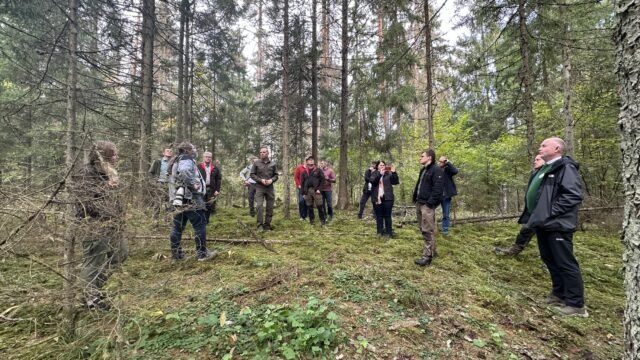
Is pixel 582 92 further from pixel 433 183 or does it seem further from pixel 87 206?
pixel 87 206

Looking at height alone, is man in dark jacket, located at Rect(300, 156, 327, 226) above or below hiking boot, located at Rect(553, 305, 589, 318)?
above

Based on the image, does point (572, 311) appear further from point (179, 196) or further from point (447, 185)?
point (179, 196)

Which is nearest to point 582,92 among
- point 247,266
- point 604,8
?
point 604,8

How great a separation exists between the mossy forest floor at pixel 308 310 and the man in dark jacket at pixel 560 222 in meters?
0.28

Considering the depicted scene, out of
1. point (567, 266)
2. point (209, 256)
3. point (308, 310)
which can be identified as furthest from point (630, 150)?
point (209, 256)

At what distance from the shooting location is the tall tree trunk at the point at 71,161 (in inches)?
95.8

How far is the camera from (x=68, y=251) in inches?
99.5

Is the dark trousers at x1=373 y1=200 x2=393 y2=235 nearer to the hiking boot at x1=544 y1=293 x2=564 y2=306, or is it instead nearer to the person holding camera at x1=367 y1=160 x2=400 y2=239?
the person holding camera at x1=367 y1=160 x2=400 y2=239

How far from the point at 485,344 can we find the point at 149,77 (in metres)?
9.23

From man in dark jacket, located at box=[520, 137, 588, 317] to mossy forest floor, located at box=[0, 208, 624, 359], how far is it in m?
0.28

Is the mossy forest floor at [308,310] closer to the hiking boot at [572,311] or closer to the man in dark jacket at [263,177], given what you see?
the hiking boot at [572,311]

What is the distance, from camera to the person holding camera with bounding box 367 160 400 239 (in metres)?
6.54

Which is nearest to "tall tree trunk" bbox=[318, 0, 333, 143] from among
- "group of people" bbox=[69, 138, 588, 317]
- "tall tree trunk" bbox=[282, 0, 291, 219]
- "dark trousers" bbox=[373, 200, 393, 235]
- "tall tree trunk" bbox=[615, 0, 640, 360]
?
"tall tree trunk" bbox=[282, 0, 291, 219]

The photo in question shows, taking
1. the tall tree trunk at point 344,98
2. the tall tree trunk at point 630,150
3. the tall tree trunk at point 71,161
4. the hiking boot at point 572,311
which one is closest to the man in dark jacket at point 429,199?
the hiking boot at point 572,311
